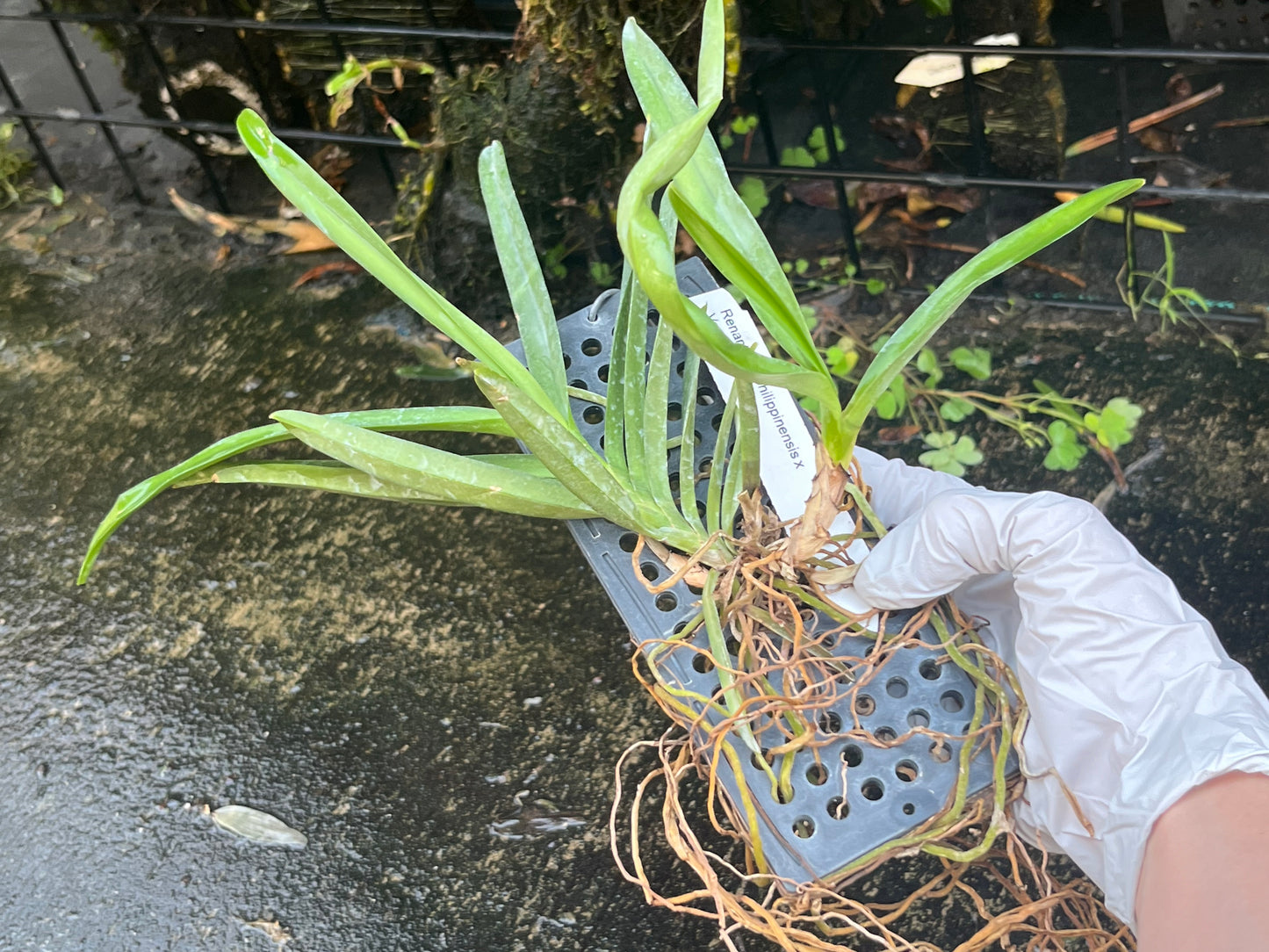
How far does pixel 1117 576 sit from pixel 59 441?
182cm

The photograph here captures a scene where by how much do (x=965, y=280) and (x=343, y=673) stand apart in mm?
1097

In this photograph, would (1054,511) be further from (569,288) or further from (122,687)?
(122,687)

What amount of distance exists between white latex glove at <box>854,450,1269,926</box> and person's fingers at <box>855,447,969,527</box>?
13 cm

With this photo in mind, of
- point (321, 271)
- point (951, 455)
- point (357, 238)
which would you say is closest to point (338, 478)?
point (357, 238)

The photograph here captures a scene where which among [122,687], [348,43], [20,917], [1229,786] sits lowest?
[20,917]

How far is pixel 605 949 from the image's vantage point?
124 cm

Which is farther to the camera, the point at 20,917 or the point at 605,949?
the point at 20,917

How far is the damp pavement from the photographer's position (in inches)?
52.1

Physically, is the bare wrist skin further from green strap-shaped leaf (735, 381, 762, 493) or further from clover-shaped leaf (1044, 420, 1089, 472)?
clover-shaped leaf (1044, 420, 1089, 472)

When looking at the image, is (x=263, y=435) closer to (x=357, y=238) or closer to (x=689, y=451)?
(x=357, y=238)

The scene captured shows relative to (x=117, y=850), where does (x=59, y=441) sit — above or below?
above

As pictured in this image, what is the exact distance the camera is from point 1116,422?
153 centimetres

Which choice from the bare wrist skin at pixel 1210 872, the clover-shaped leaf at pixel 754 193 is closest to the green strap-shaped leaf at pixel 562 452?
the bare wrist skin at pixel 1210 872

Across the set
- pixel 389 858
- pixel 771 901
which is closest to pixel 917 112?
pixel 771 901
